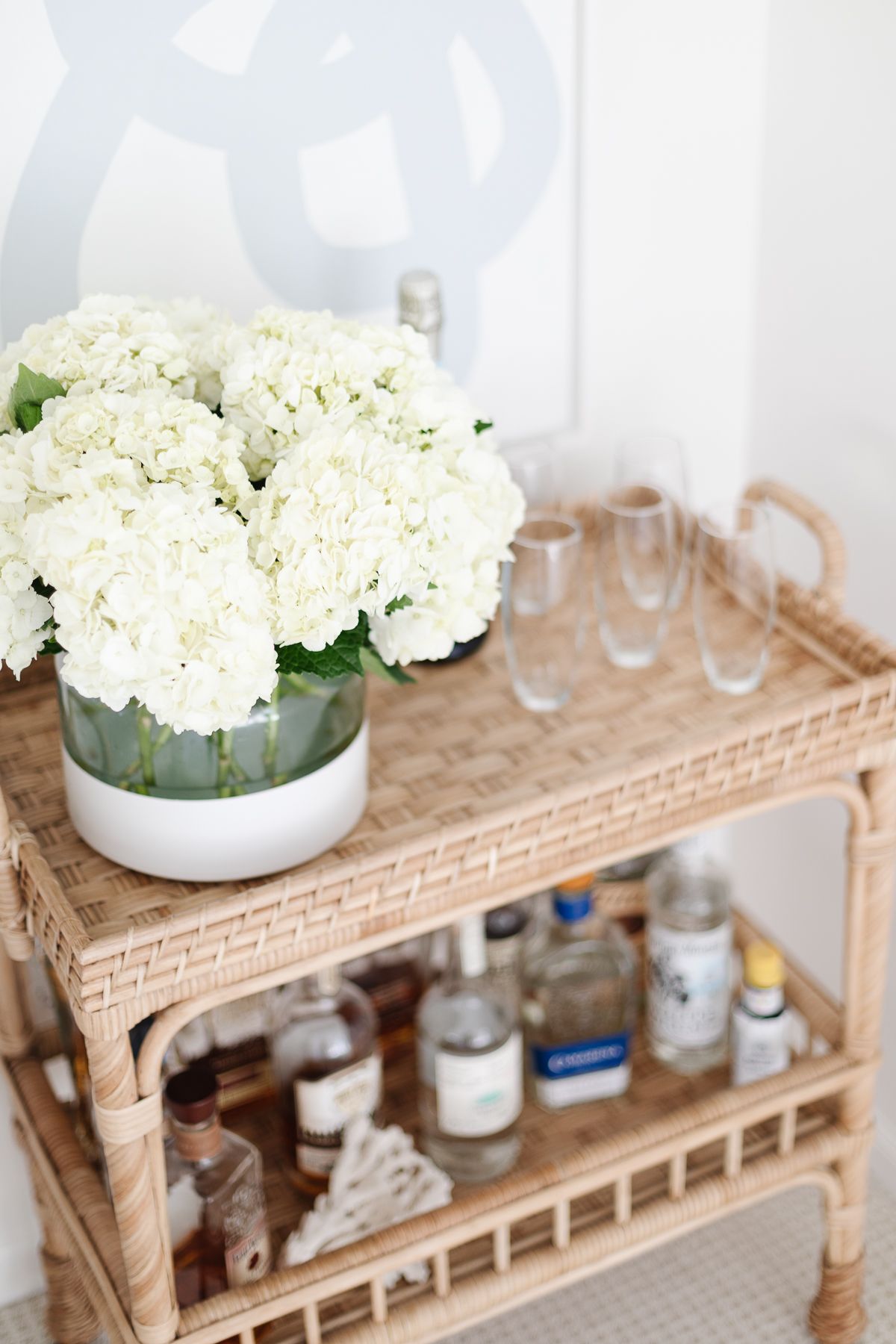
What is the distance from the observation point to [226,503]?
938 millimetres

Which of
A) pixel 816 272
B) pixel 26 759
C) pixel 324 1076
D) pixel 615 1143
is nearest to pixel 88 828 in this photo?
pixel 26 759

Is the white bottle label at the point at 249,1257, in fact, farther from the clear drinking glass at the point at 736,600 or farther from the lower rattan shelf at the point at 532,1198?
the clear drinking glass at the point at 736,600

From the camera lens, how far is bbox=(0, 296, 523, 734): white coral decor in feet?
2.88

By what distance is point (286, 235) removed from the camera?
1392 mm

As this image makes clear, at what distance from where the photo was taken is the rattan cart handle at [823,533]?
1.37 metres

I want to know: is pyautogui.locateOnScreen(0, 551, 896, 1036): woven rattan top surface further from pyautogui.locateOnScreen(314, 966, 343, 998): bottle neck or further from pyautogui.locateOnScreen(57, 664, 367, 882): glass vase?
pyautogui.locateOnScreen(314, 966, 343, 998): bottle neck

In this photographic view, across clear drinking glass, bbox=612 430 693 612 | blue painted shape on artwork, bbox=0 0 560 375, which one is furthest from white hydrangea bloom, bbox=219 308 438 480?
clear drinking glass, bbox=612 430 693 612

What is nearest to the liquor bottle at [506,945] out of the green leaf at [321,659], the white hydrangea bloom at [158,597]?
the green leaf at [321,659]

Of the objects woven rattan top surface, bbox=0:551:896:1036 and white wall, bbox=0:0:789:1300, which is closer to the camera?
woven rattan top surface, bbox=0:551:896:1036

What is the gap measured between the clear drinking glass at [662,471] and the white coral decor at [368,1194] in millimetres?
602

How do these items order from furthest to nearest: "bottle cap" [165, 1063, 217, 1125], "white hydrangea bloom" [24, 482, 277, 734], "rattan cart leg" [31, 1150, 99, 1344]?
"rattan cart leg" [31, 1150, 99, 1344] < "bottle cap" [165, 1063, 217, 1125] < "white hydrangea bloom" [24, 482, 277, 734]

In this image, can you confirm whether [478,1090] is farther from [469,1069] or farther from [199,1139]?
[199,1139]

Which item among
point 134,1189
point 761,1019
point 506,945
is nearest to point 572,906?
point 506,945

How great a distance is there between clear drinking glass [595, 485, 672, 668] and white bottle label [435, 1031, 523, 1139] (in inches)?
15.9
